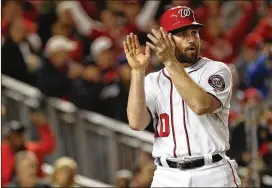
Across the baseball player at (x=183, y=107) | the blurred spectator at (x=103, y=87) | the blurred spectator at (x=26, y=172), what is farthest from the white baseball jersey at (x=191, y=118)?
the blurred spectator at (x=103, y=87)

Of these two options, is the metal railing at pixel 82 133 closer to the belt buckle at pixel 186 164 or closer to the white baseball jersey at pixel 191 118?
the white baseball jersey at pixel 191 118

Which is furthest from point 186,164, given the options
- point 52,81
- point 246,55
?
point 246,55

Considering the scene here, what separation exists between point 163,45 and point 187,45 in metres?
0.25

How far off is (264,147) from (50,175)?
7.18ft

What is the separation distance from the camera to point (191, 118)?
4434 mm

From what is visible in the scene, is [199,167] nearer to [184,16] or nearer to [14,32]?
[184,16]

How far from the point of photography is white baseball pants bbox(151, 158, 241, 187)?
4.38 m

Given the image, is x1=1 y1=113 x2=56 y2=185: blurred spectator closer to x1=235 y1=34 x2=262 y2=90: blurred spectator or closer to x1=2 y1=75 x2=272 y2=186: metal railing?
x1=2 y1=75 x2=272 y2=186: metal railing

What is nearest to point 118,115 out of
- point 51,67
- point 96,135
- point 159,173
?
point 96,135

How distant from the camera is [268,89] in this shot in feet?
26.0

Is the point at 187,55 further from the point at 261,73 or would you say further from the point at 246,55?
the point at 246,55

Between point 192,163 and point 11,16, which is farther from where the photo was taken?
point 11,16

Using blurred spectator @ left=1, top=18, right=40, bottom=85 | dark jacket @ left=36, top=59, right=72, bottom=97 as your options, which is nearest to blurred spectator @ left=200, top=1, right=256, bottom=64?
dark jacket @ left=36, top=59, right=72, bottom=97

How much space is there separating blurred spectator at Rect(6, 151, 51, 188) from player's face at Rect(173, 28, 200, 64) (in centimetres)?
325
